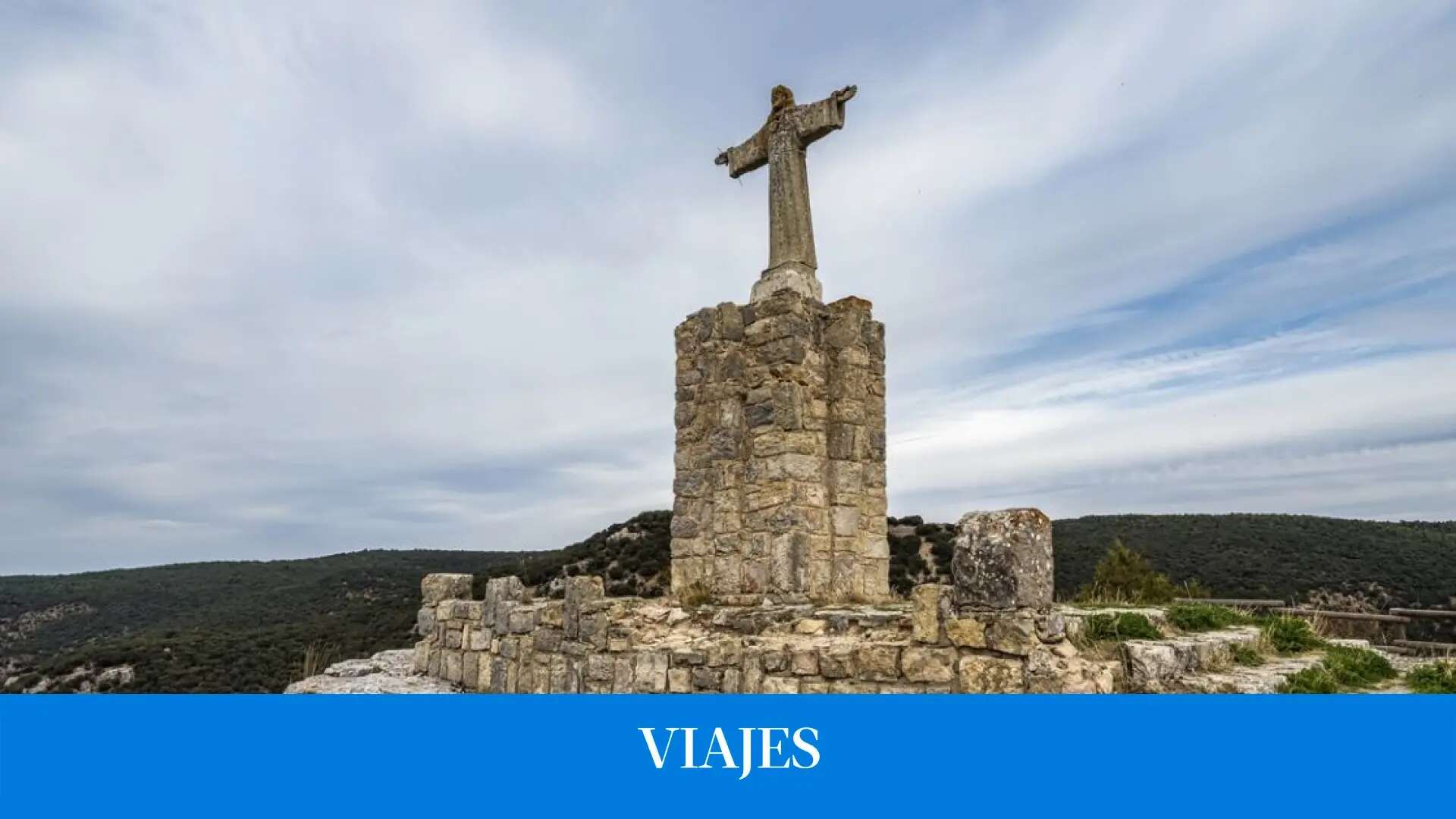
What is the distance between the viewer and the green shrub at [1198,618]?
7.41 m

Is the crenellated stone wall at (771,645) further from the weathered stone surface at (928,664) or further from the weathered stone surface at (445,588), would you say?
the weathered stone surface at (445,588)

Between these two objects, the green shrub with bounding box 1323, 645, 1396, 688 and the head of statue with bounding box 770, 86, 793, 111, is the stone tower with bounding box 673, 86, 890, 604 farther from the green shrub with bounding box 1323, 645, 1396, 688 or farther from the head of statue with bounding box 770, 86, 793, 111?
the green shrub with bounding box 1323, 645, 1396, 688

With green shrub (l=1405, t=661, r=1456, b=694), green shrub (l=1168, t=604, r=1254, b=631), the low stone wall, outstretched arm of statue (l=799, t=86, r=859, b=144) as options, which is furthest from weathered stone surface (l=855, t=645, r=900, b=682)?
outstretched arm of statue (l=799, t=86, r=859, b=144)

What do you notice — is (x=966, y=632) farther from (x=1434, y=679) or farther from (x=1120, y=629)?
(x=1434, y=679)

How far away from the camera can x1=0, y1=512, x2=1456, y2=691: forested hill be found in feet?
69.2

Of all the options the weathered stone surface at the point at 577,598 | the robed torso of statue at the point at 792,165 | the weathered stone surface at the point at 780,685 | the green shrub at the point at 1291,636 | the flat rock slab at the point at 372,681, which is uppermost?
the robed torso of statue at the point at 792,165

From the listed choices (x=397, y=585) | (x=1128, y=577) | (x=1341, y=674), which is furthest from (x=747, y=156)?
(x=397, y=585)

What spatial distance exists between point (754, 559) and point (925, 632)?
2375 millimetres

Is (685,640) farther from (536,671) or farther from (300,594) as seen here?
(300,594)

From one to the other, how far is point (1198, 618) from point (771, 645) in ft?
12.5

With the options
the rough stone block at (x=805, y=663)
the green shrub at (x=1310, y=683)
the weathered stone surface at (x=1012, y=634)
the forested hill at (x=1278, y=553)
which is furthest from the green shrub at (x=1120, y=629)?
the forested hill at (x=1278, y=553)

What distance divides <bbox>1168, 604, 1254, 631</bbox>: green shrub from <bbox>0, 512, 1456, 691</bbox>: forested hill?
1100cm

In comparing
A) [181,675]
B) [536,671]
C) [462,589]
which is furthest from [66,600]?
[536,671]

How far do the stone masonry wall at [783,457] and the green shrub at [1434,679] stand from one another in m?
3.98
